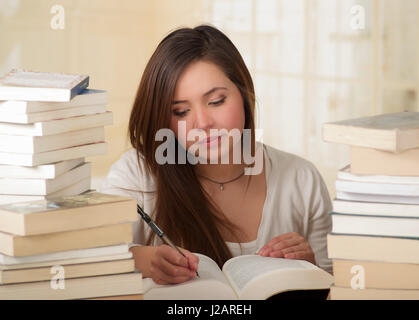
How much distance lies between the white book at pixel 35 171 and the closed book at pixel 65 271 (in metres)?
0.21

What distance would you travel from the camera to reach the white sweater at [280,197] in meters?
2.11

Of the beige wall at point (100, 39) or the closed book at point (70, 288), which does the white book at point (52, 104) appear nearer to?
the closed book at point (70, 288)

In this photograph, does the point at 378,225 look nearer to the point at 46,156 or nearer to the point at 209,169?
the point at 46,156

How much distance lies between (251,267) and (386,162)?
0.43 meters

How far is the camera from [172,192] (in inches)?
81.3

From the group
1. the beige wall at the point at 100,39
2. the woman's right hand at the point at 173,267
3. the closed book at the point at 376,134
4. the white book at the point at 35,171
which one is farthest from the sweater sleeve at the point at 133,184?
the beige wall at the point at 100,39

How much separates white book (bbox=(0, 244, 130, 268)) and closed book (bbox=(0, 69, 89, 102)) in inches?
12.1

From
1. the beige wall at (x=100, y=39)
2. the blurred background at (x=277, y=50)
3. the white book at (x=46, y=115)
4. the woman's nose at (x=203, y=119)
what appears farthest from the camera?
the beige wall at (x=100, y=39)

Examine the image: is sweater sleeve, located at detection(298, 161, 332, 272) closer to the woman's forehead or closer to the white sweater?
the white sweater

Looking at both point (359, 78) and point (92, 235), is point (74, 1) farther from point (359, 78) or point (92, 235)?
point (92, 235)

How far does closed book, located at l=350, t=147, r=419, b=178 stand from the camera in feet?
3.89

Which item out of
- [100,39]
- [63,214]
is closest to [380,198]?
[63,214]

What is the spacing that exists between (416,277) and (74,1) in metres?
4.78
